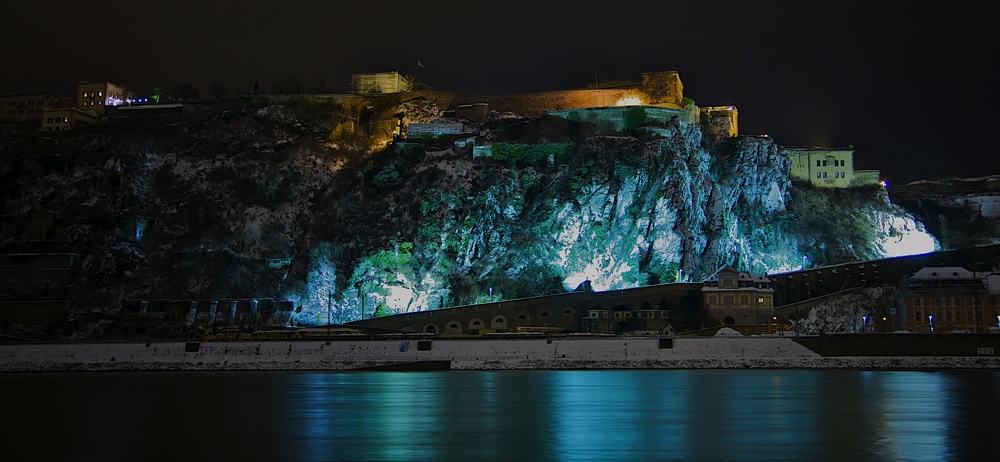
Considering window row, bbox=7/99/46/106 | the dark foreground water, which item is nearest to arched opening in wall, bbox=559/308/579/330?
the dark foreground water

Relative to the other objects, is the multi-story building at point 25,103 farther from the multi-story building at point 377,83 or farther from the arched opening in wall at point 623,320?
the arched opening in wall at point 623,320

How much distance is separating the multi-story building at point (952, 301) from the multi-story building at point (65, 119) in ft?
263

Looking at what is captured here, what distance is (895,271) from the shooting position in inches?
2776

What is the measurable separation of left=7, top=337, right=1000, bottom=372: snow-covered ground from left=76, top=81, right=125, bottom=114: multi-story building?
6067 cm

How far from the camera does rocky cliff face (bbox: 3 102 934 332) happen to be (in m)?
68.2

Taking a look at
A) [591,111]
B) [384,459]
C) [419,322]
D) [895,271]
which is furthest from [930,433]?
[591,111]

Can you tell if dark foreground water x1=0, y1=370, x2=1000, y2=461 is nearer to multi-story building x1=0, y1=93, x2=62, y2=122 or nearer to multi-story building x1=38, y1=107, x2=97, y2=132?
multi-story building x1=38, y1=107, x2=97, y2=132

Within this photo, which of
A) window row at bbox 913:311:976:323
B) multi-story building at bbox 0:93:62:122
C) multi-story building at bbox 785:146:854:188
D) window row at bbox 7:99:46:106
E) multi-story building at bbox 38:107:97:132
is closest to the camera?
window row at bbox 913:311:976:323

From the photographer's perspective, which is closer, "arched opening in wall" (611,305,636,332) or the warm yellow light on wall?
"arched opening in wall" (611,305,636,332)

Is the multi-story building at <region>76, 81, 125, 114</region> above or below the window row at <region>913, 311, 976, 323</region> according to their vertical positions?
above

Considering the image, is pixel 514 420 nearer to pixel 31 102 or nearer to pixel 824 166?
pixel 824 166

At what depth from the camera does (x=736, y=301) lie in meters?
61.0

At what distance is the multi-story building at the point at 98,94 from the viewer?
103 m

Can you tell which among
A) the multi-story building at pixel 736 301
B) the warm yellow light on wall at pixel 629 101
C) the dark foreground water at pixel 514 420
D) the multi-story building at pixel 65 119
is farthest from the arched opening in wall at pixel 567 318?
the multi-story building at pixel 65 119
